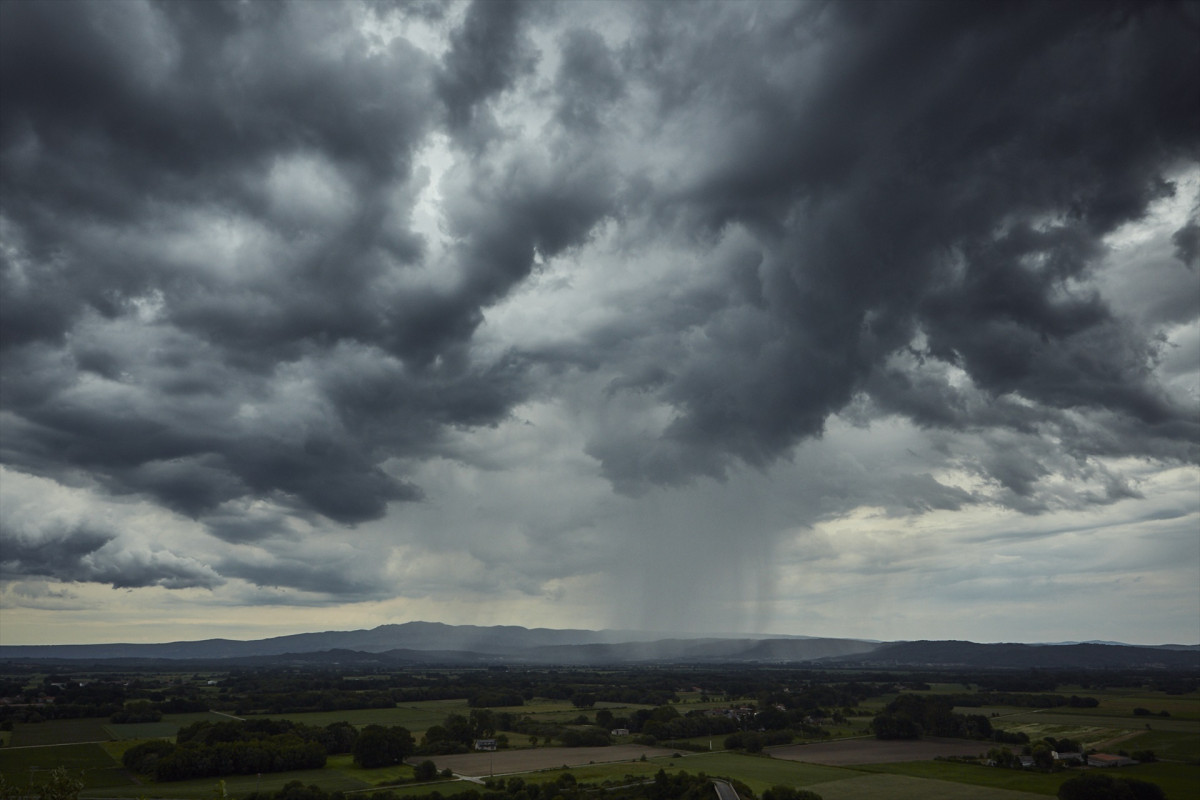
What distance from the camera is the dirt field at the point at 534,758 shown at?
99562 mm

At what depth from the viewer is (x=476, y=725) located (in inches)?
5433

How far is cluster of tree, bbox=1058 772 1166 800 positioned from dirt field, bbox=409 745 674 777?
57059 millimetres

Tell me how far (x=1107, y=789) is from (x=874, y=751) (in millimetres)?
47762

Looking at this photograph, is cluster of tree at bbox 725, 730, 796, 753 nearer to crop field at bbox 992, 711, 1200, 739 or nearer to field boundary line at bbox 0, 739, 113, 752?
crop field at bbox 992, 711, 1200, 739

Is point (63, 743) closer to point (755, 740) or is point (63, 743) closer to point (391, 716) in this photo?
point (391, 716)

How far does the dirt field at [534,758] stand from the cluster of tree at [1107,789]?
57059 mm

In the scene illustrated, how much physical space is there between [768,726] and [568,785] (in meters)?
74.1

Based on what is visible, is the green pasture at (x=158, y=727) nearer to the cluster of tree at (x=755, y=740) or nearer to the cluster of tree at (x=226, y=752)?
the cluster of tree at (x=226, y=752)

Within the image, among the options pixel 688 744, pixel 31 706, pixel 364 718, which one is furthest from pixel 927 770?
pixel 31 706

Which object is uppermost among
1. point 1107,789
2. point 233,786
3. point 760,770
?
point 1107,789

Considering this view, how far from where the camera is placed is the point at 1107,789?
71.1m

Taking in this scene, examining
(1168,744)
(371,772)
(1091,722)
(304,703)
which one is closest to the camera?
(1168,744)

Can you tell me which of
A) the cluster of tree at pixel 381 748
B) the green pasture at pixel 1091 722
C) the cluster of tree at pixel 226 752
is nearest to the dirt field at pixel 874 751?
the green pasture at pixel 1091 722

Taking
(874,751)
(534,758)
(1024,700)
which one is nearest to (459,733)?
(534,758)
